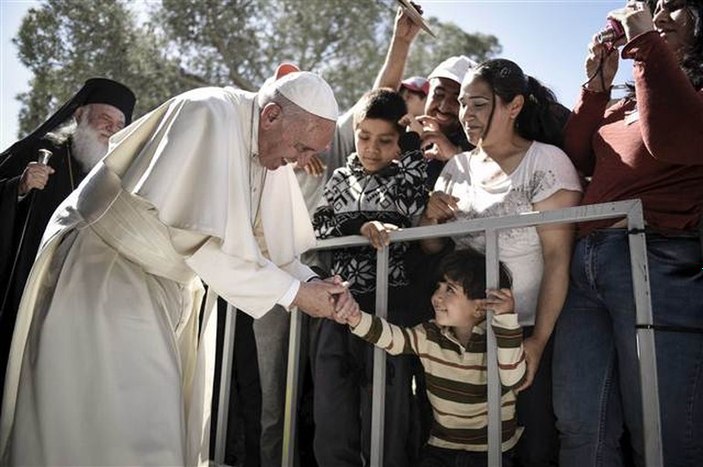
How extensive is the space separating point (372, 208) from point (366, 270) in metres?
0.31

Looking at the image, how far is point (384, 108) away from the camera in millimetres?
3400

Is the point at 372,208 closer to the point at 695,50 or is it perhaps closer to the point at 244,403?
the point at 244,403

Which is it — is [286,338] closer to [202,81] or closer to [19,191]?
[19,191]

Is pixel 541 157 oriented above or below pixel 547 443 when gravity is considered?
above

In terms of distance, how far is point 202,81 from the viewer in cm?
1711

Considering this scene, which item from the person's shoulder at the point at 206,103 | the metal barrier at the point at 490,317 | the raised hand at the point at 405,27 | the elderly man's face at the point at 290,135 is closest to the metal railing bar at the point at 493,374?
the metal barrier at the point at 490,317

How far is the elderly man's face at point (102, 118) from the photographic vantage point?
15.8 ft

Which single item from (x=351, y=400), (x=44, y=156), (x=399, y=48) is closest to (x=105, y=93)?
(x=44, y=156)

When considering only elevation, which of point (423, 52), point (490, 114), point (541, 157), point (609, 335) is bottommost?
point (609, 335)

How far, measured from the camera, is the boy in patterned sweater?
9.41ft

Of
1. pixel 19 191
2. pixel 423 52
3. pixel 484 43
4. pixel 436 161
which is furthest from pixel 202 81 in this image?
pixel 436 161

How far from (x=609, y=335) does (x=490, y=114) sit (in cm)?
110

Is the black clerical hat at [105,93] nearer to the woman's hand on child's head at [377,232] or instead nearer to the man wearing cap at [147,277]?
the man wearing cap at [147,277]

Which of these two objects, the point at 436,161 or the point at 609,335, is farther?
the point at 436,161
